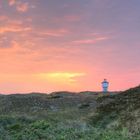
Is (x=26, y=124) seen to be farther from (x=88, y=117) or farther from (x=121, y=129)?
(x=88, y=117)

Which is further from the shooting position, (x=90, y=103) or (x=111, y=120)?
(x=90, y=103)

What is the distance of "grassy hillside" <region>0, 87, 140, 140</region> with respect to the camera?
78.3 feet

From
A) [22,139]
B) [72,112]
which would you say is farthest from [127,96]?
[22,139]

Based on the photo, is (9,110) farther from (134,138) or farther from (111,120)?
(134,138)

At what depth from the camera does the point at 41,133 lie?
23484 mm

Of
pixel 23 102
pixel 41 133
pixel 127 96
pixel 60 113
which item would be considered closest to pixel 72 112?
pixel 60 113

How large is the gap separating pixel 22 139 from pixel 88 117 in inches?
486

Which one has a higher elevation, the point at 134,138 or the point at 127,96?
the point at 127,96

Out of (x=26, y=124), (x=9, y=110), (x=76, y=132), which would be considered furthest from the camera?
(x=9, y=110)

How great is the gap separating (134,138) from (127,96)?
13.3 meters

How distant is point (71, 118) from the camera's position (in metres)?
33.7

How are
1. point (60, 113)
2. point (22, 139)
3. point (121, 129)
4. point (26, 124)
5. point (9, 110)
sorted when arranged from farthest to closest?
point (9, 110), point (60, 113), point (121, 129), point (26, 124), point (22, 139)

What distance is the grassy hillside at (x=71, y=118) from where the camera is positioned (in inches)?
939

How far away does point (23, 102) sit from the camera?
4362cm
